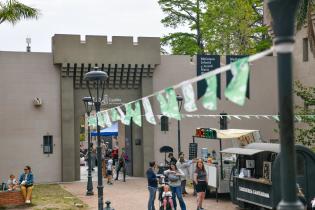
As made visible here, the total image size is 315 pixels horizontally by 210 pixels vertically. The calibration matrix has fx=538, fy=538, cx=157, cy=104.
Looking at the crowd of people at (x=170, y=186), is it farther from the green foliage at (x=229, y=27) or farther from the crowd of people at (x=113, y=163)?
the green foliage at (x=229, y=27)

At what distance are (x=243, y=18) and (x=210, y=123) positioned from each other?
1373 cm

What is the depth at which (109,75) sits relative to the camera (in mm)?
30297

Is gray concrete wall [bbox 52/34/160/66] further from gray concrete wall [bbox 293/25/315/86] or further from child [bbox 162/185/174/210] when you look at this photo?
child [bbox 162/185/174/210]

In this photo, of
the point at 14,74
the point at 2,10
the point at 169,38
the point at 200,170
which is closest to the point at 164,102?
the point at 200,170

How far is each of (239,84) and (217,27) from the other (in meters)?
38.1

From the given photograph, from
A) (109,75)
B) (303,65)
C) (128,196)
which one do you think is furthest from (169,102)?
(303,65)

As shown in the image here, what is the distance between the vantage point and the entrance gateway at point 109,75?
2919 cm

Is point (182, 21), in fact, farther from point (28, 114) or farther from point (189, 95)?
point (189, 95)

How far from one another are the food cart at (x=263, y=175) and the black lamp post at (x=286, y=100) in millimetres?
9616

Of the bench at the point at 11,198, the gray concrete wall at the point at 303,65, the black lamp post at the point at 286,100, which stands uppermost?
the gray concrete wall at the point at 303,65

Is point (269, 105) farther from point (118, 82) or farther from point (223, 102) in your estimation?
point (118, 82)

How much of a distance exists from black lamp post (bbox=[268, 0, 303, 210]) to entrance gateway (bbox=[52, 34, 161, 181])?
25072mm

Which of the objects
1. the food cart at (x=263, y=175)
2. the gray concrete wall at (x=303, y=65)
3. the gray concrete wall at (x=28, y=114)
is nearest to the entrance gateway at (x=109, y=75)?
the gray concrete wall at (x=28, y=114)

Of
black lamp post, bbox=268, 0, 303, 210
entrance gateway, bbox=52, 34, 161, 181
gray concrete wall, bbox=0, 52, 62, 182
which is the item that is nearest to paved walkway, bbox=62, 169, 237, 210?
entrance gateway, bbox=52, 34, 161, 181
